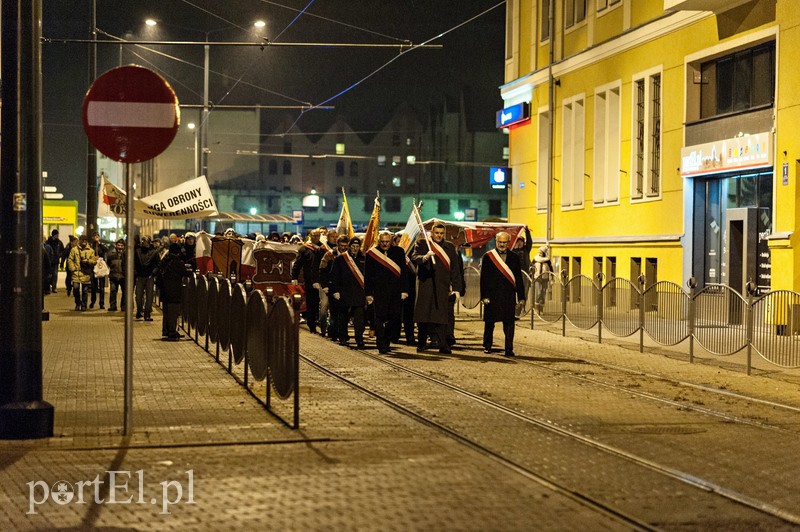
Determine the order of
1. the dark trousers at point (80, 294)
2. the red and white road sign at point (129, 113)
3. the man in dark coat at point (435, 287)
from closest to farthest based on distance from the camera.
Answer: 1. the red and white road sign at point (129, 113)
2. the man in dark coat at point (435, 287)
3. the dark trousers at point (80, 294)

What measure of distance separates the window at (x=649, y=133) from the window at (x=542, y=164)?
738 cm

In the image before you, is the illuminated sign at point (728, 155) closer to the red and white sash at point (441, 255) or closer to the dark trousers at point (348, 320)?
the red and white sash at point (441, 255)

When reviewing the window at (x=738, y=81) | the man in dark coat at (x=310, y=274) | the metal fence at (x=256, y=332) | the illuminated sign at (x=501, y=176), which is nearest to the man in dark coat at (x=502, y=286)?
the metal fence at (x=256, y=332)

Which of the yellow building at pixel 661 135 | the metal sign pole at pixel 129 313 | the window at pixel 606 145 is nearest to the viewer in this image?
the metal sign pole at pixel 129 313

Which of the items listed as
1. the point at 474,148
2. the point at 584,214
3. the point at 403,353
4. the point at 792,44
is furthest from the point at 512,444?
the point at 474,148

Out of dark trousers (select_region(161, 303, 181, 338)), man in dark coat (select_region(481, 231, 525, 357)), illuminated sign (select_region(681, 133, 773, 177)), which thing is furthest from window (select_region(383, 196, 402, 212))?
man in dark coat (select_region(481, 231, 525, 357))

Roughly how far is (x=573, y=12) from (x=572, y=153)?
399 centimetres

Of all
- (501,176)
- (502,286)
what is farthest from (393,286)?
(501,176)

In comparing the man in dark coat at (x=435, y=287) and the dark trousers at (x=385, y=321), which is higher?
the man in dark coat at (x=435, y=287)

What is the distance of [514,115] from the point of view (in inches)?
1554

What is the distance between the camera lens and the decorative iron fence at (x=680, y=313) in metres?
15.7

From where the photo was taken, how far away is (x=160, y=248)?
82.4 ft

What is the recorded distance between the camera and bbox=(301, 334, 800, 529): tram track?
7012mm

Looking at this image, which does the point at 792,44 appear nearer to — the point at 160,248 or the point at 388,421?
the point at 160,248
